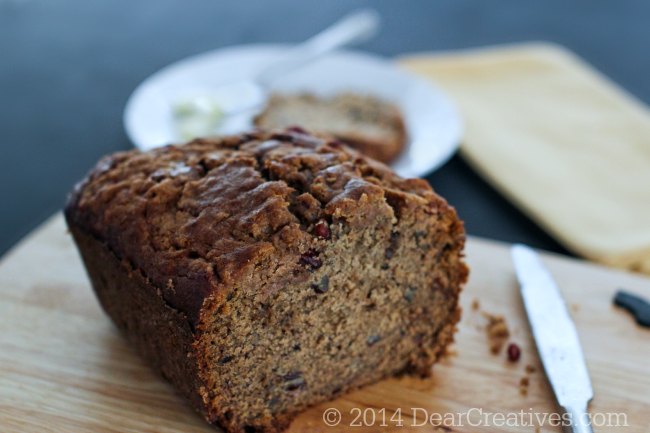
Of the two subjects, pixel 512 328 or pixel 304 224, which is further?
pixel 512 328

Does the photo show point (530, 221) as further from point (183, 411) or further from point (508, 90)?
point (183, 411)

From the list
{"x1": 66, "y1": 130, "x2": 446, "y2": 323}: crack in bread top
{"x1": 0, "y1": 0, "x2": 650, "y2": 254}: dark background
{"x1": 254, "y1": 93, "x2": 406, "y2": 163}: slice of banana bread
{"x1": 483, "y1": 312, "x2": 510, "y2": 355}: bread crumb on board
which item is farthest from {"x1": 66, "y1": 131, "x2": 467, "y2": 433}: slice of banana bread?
{"x1": 254, "y1": 93, "x2": 406, "y2": 163}: slice of banana bread

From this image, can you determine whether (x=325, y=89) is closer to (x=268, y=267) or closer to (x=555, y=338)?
(x=555, y=338)

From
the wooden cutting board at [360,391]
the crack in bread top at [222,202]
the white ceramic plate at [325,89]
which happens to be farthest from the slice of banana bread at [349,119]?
the crack in bread top at [222,202]

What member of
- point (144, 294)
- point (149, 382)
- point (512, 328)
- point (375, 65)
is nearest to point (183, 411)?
point (149, 382)

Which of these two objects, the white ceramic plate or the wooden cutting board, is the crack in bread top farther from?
the white ceramic plate

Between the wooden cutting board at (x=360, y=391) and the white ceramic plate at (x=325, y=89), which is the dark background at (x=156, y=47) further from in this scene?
the wooden cutting board at (x=360, y=391)
